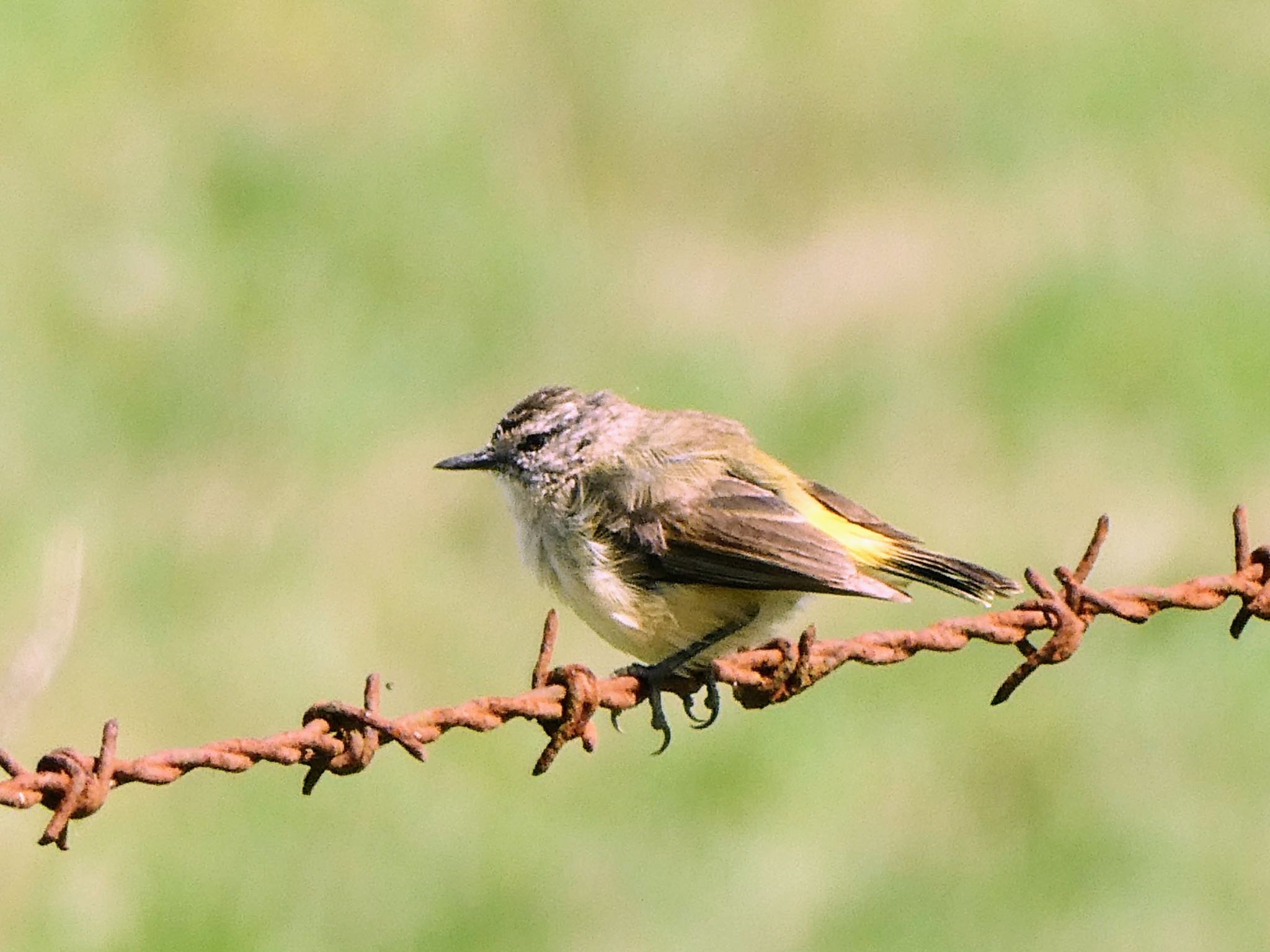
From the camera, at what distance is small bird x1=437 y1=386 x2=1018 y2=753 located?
641 centimetres

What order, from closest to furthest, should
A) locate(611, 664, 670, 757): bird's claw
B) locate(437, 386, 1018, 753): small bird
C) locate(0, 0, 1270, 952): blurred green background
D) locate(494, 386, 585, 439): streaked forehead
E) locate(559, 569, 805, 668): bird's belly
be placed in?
locate(611, 664, 670, 757): bird's claw → locate(437, 386, 1018, 753): small bird → locate(559, 569, 805, 668): bird's belly → locate(494, 386, 585, 439): streaked forehead → locate(0, 0, 1270, 952): blurred green background

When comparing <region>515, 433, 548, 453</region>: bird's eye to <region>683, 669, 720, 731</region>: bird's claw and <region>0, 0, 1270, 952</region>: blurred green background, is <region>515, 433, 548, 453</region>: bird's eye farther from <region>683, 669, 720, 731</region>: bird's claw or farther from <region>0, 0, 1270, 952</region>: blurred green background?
<region>0, 0, 1270, 952</region>: blurred green background

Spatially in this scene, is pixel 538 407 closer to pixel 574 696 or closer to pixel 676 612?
pixel 676 612

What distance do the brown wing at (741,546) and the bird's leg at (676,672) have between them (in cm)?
18

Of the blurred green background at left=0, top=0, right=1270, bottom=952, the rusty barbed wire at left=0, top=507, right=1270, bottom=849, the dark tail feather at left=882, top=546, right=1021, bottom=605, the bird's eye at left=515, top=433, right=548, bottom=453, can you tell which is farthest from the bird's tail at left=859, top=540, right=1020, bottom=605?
the blurred green background at left=0, top=0, right=1270, bottom=952

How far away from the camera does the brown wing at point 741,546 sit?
6285 mm

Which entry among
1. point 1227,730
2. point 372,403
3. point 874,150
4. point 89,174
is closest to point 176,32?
point 89,174

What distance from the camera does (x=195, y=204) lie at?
1182 cm

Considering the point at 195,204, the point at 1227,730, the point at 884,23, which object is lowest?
the point at 1227,730

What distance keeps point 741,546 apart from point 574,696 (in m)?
→ 1.76

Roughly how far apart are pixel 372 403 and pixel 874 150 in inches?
140

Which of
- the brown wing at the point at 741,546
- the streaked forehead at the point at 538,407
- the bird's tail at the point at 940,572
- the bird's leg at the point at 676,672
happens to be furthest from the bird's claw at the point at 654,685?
the streaked forehead at the point at 538,407

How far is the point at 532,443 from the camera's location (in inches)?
292

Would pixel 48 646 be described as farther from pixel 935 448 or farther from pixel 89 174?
pixel 89 174
